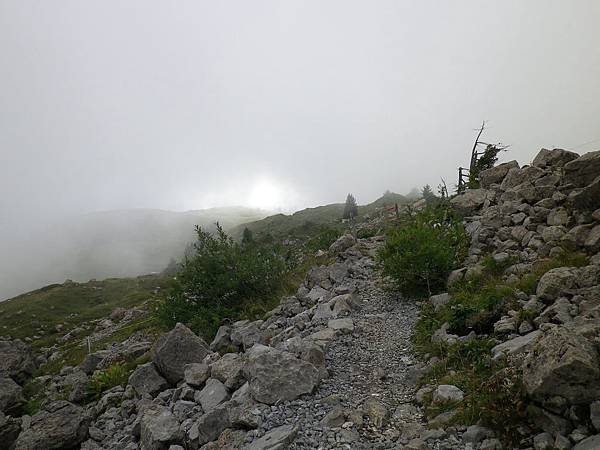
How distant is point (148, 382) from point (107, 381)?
3524mm

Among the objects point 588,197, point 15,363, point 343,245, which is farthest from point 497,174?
point 15,363

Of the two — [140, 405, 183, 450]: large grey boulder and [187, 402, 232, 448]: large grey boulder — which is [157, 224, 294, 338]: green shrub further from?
[187, 402, 232, 448]: large grey boulder

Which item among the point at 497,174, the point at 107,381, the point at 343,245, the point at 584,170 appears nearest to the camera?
the point at 584,170

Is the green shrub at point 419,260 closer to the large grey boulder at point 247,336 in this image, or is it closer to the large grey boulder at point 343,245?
the large grey boulder at point 247,336

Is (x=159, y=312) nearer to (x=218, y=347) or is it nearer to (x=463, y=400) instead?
(x=218, y=347)

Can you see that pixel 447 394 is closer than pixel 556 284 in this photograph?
Yes

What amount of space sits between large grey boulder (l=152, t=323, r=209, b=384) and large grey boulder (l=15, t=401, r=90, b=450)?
2324 millimetres

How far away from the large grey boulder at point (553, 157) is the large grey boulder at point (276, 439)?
14690 millimetres

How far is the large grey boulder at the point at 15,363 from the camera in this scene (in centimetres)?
2136

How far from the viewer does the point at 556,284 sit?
8109 millimetres

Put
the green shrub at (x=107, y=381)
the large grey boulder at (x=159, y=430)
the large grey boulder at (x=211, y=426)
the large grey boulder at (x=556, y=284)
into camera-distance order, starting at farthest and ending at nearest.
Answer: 1. the green shrub at (x=107, y=381)
2. the large grey boulder at (x=556, y=284)
3. the large grey boulder at (x=159, y=430)
4. the large grey boulder at (x=211, y=426)

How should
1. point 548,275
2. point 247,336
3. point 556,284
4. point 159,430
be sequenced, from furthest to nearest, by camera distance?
point 247,336 < point 548,275 < point 159,430 < point 556,284

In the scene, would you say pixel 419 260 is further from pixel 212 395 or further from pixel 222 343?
pixel 212 395

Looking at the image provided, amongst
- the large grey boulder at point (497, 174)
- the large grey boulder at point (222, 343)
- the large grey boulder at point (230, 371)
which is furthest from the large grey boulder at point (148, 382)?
the large grey boulder at point (497, 174)
